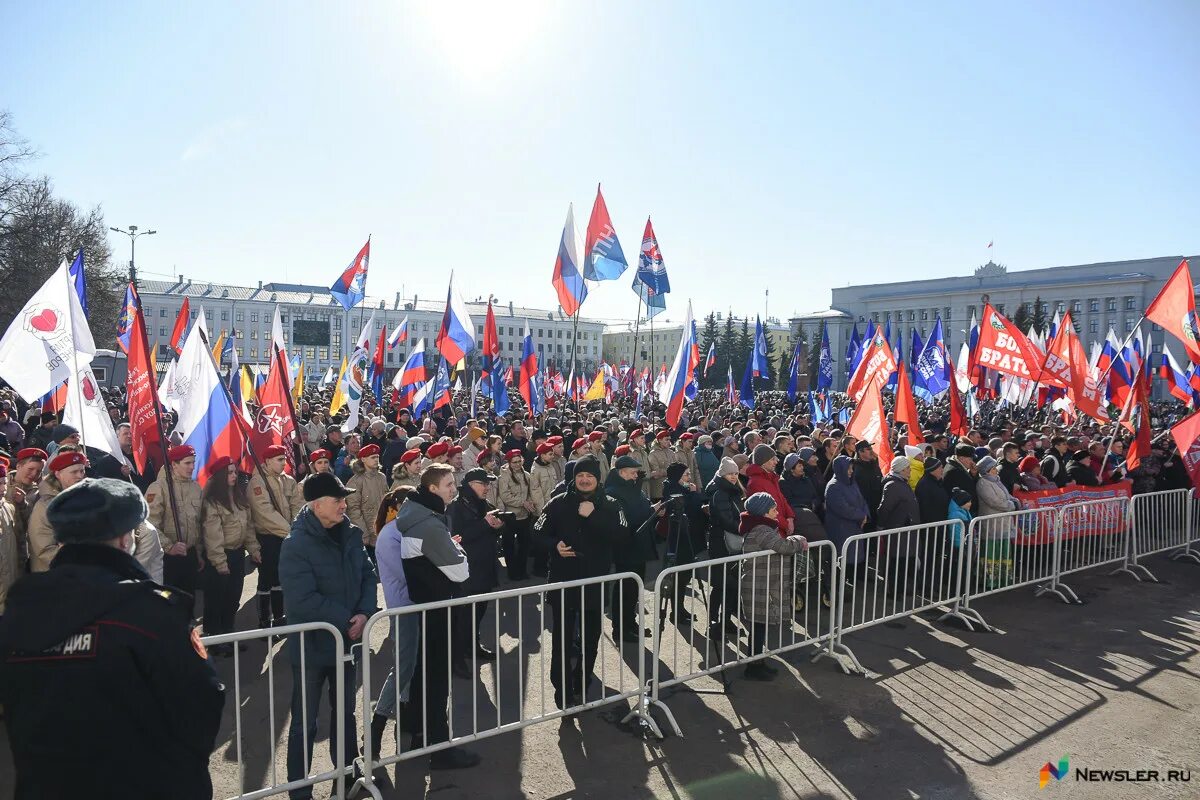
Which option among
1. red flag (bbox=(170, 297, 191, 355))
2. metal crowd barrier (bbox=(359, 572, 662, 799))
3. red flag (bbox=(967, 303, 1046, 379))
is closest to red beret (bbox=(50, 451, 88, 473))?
metal crowd barrier (bbox=(359, 572, 662, 799))

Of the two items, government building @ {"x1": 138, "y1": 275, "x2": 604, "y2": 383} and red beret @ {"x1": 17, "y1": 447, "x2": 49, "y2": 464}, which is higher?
government building @ {"x1": 138, "y1": 275, "x2": 604, "y2": 383}

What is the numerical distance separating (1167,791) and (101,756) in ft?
18.0

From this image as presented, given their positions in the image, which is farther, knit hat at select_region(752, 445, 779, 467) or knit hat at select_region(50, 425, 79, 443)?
knit hat at select_region(50, 425, 79, 443)

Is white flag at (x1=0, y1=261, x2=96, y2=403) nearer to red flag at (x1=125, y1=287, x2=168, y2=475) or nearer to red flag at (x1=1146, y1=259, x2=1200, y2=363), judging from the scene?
red flag at (x1=125, y1=287, x2=168, y2=475)

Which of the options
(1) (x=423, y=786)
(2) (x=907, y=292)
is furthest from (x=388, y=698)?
(2) (x=907, y=292)

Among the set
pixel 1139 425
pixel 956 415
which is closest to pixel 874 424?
pixel 1139 425

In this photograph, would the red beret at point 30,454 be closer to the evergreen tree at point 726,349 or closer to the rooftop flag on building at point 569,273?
the rooftop flag on building at point 569,273

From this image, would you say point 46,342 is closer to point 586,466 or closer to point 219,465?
point 219,465

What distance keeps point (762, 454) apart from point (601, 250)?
869cm

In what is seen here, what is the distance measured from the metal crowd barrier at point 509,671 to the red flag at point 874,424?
12.4ft

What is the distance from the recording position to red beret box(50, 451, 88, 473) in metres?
5.21

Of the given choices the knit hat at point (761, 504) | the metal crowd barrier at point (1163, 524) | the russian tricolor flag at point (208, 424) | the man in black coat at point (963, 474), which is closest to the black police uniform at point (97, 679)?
the russian tricolor flag at point (208, 424)

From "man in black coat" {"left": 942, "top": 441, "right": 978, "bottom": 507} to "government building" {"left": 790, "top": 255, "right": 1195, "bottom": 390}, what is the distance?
223 feet

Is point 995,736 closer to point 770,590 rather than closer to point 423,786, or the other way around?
point 770,590
